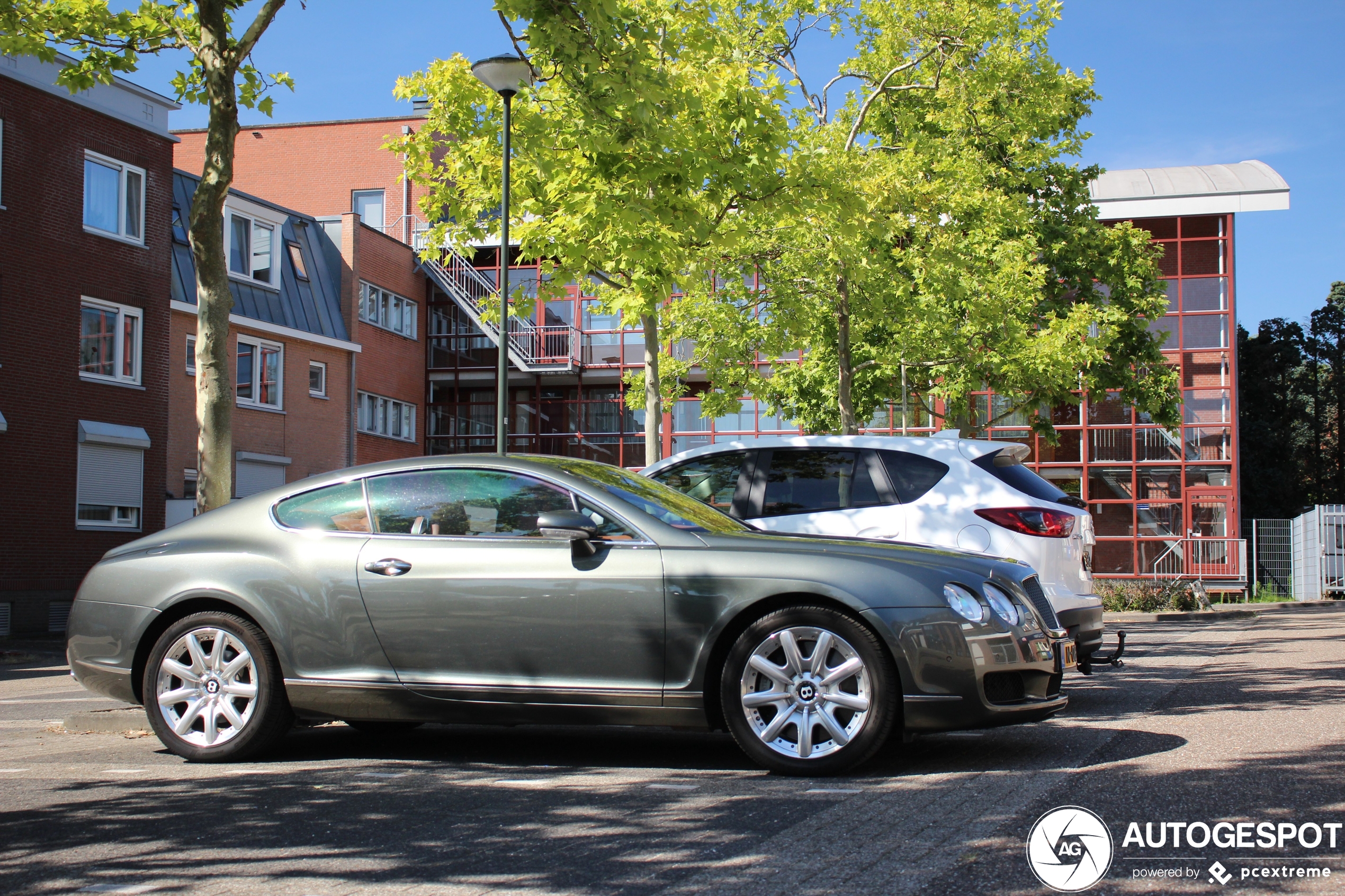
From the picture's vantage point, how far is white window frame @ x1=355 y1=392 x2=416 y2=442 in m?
34.9

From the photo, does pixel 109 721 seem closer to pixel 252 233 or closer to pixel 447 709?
pixel 447 709

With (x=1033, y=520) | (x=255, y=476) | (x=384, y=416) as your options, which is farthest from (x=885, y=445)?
(x=384, y=416)

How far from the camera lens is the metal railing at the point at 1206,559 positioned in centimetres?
3031

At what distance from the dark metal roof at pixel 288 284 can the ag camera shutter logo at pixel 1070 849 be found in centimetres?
2450

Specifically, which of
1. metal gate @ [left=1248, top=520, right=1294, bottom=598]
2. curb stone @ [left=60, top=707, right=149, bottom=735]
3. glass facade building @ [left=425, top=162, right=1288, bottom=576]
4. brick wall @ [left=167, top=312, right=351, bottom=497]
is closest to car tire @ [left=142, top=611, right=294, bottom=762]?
curb stone @ [left=60, top=707, right=149, bottom=735]

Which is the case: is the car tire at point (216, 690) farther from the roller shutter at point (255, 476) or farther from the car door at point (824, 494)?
the roller shutter at point (255, 476)

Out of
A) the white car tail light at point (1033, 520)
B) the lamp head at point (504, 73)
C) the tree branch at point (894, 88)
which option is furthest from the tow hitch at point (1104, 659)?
the tree branch at point (894, 88)

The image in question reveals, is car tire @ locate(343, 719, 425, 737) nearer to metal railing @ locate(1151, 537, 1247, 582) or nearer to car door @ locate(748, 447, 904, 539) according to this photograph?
car door @ locate(748, 447, 904, 539)

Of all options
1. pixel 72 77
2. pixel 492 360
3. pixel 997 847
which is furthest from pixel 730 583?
pixel 492 360

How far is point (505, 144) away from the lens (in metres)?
13.4

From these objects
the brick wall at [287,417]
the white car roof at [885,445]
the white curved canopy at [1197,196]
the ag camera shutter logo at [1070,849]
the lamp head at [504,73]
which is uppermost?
the white curved canopy at [1197,196]

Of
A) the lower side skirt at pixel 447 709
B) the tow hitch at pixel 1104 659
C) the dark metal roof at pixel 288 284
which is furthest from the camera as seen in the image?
the dark metal roof at pixel 288 284

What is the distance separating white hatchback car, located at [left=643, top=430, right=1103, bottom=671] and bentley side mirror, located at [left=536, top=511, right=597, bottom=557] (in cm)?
206

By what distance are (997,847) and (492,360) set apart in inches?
1383
